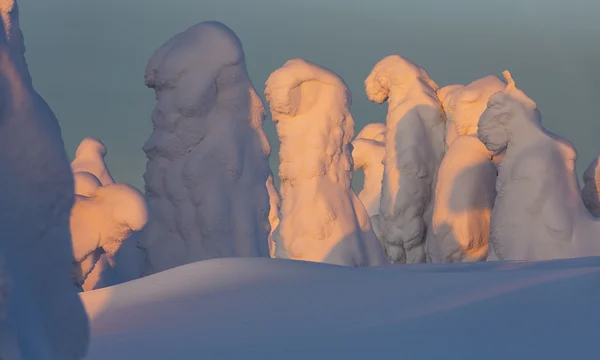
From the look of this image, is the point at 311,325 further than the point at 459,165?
No

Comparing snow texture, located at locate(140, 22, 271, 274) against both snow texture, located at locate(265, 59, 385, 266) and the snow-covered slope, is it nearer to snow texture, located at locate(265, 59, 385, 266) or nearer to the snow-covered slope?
snow texture, located at locate(265, 59, 385, 266)

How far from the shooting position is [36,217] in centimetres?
403

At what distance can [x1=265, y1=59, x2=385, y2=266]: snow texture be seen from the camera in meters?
12.8

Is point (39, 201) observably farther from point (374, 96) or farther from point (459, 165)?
point (374, 96)

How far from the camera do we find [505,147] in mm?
12594

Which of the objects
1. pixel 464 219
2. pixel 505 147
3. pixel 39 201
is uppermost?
pixel 39 201

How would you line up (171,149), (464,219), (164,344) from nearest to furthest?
(164,344) < (171,149) < (464,219)

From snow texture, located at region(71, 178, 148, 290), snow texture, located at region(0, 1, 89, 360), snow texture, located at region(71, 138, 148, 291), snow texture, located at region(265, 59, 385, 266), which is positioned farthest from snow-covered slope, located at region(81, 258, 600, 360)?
snow texture, located at region(265, 59, 385, 266)

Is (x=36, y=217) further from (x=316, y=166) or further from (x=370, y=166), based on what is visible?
(x=370, y=166)

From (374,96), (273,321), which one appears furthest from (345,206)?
(273,321)

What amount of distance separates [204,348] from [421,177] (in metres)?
10.5

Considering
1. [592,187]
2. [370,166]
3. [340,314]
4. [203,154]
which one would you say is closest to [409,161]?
[592,187]

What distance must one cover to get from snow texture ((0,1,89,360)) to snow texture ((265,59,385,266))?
28.2ft

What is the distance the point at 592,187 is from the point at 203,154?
610 cm
